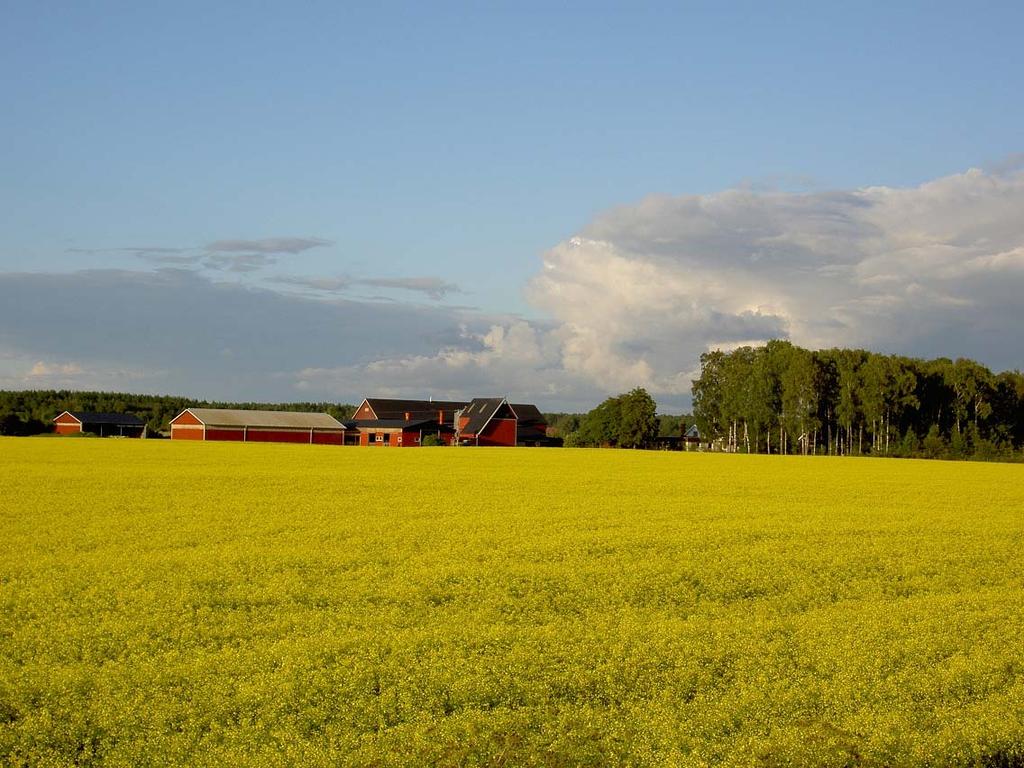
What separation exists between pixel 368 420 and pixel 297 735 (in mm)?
125331

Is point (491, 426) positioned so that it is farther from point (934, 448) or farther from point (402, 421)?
point (934, 448)

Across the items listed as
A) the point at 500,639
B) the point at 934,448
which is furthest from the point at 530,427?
the point at 500,639

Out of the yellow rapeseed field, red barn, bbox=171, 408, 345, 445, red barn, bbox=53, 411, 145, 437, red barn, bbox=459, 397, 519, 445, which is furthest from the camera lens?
red barn, bbox=53, 411, 145, 437

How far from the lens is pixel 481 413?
120 m

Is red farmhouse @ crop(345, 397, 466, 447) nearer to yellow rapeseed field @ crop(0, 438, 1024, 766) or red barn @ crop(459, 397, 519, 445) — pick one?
red barn @ crop(459, 397, 519, 445)

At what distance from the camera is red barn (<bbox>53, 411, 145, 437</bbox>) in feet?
433

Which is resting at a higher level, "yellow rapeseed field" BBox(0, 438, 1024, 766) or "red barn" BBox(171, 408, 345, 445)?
"red barn" BBox(171, 408, 345, 445)

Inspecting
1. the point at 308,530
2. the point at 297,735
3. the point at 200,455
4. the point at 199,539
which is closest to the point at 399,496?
the point at 308,530

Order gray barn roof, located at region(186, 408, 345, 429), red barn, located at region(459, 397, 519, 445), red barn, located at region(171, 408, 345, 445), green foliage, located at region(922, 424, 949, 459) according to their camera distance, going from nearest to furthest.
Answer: green foliage, located at region(922, 424, 949, 459) → red barn, located at region(171, 408, 345, 445) → gray barn roof, located at region(186, 408, 345, 429) → red barn, located at region(459, 397, 519, 445)

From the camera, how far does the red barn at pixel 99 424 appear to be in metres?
132

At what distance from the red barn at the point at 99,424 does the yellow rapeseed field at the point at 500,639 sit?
379 feet

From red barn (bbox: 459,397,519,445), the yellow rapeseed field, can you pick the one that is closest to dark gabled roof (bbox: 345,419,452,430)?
red barn (bbox: 459,397,519,445)

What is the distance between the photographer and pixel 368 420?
436ft

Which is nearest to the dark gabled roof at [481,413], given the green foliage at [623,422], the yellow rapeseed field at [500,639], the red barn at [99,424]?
the green foliage at [623,422]
